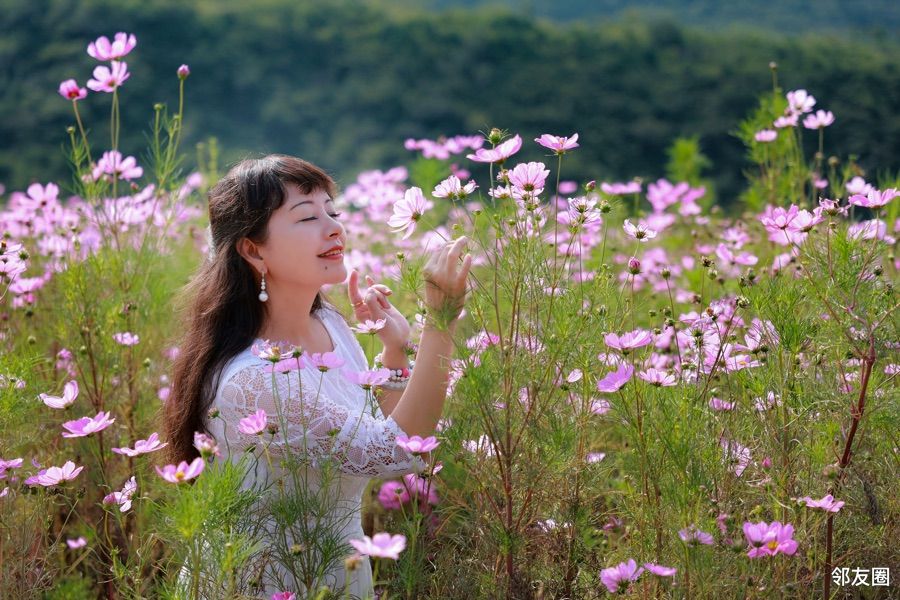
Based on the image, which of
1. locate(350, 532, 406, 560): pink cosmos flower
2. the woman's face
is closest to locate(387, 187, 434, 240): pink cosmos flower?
the woman's face

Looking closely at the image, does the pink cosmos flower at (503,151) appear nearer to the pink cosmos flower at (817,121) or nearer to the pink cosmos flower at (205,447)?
the pink cosmos flower at (205,447)

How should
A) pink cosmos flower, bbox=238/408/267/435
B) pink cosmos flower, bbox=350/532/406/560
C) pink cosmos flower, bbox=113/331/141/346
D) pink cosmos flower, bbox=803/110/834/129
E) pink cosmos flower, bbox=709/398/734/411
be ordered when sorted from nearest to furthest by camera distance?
1. pink cosmos flower, bbox=350/532/406/560
2. pink cosmos flower, bbox=238/408/267/435
3. pink cosmos flower, bbox=709/398/734/411
4. pink cosmos flower, bbox=113/331/141/346
5. pink cosmos flower, bbox=803/110/834/129

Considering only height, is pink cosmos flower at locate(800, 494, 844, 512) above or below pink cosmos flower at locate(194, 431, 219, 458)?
below

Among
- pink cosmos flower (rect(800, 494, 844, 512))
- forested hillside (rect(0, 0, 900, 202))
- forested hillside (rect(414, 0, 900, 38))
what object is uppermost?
forested hillside (rect(414, 0, 900, 38))

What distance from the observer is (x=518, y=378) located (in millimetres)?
1508

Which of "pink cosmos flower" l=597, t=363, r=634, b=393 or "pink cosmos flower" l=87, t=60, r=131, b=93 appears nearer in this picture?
"pink cosmos flower" l=597, t=363, r=634, b=393

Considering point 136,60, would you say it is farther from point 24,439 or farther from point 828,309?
point 828,309

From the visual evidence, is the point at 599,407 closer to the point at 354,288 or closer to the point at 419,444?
the point at 419,444

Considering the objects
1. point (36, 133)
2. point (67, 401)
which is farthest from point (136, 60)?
point (67, 401)

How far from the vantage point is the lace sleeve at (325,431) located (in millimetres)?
1624

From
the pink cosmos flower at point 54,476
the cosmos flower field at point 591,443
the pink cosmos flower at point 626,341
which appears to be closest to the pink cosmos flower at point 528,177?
the cosmos flower field at point 591,443

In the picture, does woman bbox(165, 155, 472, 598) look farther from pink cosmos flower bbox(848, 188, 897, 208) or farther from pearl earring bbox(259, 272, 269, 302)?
pink cosmos flower bbox(848, 188, 897, 208)

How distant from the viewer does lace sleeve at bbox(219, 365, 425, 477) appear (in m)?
1.62

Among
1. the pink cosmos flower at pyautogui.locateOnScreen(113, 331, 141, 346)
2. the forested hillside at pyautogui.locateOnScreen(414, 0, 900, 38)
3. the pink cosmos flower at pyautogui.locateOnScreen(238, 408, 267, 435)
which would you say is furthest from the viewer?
the forested hillside at pyautogui.locateOnScreen(414, 0, 900, 38)
